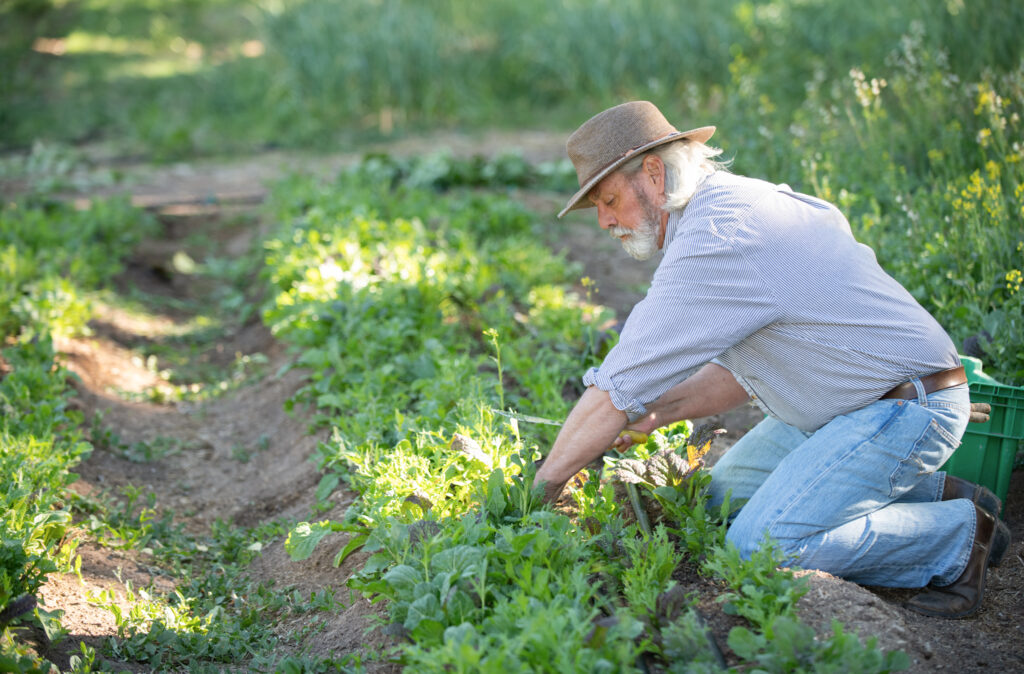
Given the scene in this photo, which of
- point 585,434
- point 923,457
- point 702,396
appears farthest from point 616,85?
point 585,434

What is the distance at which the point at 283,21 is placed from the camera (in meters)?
11.9

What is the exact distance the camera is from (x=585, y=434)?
8.84ft

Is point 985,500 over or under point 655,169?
under

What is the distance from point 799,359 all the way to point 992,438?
0.96m

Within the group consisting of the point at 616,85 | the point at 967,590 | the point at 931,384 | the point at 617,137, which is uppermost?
the point at 617,137

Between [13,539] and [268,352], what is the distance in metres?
2.80

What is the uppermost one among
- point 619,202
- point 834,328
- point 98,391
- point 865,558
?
point 619,202

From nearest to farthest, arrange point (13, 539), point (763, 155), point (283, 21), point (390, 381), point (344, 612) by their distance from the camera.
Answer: point (13, 539) < point (344, 612) < point (390, 381) < point (763, 155) < point (283, 21)

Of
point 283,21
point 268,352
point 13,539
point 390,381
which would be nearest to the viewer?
point 13,539

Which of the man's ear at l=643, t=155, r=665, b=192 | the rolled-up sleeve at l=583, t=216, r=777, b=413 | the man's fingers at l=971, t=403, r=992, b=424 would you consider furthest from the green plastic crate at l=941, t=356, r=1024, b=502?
the man's ear at l=643, t=155, r=665, b=192

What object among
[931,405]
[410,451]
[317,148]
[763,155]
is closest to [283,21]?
[317,148]

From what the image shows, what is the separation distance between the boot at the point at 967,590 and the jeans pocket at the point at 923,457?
0.20 metres

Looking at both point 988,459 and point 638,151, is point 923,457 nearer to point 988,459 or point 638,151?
point 988,459

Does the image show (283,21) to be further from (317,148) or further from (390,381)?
(390,381)
